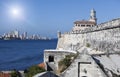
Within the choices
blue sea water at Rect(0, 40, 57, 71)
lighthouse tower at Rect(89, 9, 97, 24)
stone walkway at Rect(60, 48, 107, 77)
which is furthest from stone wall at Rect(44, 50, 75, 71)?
lighthouse tower at Rect(89, 9, 97, 24)

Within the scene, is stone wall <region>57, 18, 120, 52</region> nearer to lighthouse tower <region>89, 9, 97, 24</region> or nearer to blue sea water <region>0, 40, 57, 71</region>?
blue sea water <region>0, 40, 57, 71</region>

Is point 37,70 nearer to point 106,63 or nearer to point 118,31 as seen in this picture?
point 118,31

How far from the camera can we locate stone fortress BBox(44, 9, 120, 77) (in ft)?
45.6

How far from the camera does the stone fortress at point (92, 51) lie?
13906 millimetres

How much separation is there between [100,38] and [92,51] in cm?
148

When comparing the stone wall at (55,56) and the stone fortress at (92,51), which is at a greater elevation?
the stone fortress at (92,51)

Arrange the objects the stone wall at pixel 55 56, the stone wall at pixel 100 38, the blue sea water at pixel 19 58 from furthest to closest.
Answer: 1. the blue sea water at pixel 19 58
2. the stone wall at pixel 55 56
3. the stone wall at pixel 100 38

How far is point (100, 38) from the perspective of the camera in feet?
105

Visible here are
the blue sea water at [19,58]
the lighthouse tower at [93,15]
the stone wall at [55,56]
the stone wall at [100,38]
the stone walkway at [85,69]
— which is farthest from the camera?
the lighthouse tower at [93,15]

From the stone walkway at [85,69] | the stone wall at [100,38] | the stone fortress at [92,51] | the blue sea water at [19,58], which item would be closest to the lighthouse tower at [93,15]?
the stone fortress at [92,51]

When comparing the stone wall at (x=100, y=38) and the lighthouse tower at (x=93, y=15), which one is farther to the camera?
the lighthouse tower at (x=93, y=15)

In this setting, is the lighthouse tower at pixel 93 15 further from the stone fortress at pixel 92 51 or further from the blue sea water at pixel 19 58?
the blue sea water at pixel 19 58

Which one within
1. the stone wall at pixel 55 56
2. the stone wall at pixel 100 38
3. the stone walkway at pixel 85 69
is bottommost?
the stone wall at pixel 55 56

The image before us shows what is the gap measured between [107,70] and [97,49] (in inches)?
698
